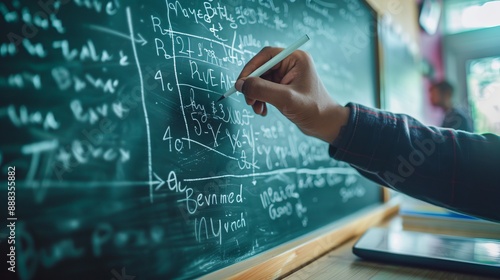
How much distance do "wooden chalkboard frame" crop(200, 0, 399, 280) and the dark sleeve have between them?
254 mm

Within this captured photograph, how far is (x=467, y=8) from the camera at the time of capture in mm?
3531

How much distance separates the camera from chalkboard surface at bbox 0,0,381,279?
425 millimetres

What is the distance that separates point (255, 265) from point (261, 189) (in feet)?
0.58

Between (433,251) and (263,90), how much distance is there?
596mm

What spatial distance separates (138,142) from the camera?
54 cm

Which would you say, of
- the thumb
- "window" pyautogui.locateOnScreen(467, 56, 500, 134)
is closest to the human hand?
the thumb

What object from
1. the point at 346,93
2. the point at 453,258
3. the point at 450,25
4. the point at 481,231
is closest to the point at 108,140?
the point at 453,258

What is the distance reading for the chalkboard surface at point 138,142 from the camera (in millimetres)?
425

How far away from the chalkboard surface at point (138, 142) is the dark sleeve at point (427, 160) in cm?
21

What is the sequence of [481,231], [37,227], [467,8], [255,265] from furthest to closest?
[467,8]
[481,231]
[255,265]
[37,227]

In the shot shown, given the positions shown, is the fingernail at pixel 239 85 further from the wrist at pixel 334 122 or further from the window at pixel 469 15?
the window at pixel 469 15

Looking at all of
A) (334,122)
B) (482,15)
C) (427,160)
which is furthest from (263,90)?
(482,15)

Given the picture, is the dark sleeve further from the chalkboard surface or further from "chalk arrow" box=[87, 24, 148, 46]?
"chalk arrow" box=[87, 24, 148, 46]

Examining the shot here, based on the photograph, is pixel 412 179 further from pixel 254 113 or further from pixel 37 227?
pixel 37 227
